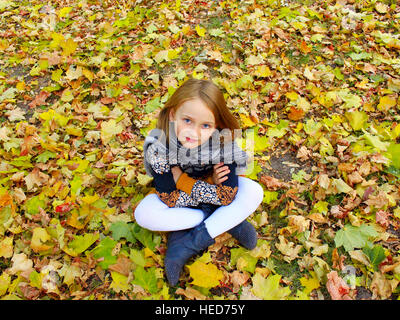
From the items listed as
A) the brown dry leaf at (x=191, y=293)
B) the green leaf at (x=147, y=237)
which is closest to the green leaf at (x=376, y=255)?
the brown dry leaf at (x=191, y=293)

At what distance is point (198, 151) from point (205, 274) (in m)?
0.85

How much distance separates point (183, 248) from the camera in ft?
7.09

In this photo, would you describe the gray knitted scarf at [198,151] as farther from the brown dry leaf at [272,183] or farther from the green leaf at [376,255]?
the green leaf at [376,255]

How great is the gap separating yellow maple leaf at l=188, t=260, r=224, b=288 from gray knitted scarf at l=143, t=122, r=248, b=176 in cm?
71

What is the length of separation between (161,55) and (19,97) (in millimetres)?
1758

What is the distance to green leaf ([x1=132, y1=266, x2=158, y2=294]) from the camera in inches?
83.2

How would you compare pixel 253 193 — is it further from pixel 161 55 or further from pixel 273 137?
pixel 161 55

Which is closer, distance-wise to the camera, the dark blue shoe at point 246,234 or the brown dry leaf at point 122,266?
the brown dry leaf at point 122,266

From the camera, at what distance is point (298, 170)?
9.39ft

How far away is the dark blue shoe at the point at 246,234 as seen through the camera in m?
2.27

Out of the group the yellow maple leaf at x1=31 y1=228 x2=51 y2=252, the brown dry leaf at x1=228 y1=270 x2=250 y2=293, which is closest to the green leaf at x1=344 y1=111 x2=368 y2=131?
the brown dry leaf at x1=228 y1=270 x2=250 y2=293

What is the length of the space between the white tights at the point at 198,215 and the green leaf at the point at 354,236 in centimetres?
70
